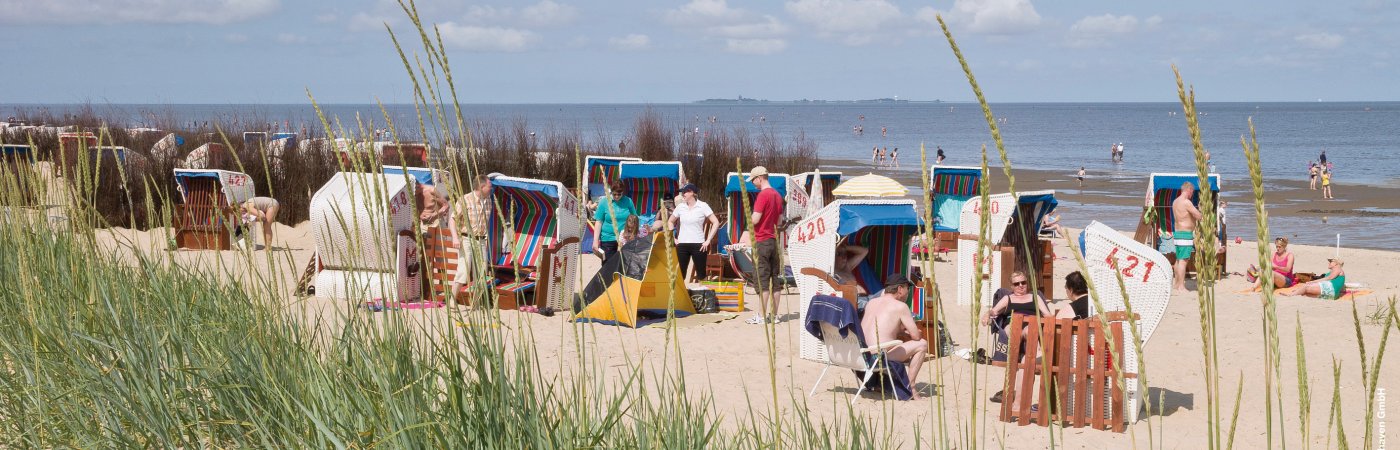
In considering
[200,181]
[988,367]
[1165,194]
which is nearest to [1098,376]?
[988,367]

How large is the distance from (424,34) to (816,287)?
5.16m

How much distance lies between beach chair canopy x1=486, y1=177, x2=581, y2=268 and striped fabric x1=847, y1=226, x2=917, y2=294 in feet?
7.04

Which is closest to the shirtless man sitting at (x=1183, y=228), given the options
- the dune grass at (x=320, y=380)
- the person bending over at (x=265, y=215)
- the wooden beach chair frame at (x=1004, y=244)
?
the wooden beach chair frame at (x=1004, y=244)

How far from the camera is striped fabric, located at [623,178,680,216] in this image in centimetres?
1218

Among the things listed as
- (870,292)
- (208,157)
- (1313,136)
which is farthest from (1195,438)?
(1313,136)

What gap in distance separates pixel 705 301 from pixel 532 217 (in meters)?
1.59

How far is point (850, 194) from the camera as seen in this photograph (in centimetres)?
1267

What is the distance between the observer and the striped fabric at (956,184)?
514 inches

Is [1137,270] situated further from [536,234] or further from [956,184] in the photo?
[956,184]

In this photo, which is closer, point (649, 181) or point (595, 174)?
point (649, 181)

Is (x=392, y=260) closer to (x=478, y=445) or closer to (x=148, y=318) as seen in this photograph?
(x=478, y=445)

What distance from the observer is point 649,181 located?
40.1 feet

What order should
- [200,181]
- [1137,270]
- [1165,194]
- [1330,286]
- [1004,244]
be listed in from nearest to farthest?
[1137,270], [1004,244], [1330,286], [200,181], [1165,194]

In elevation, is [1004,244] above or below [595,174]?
below
